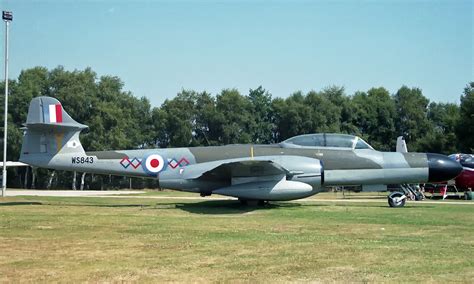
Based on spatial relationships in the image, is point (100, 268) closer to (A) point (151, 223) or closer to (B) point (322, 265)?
(B) point (322, 265)

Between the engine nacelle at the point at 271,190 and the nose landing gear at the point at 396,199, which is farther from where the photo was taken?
the nose landing gear at the point at 396,199

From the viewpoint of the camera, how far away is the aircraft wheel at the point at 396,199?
55.3ft

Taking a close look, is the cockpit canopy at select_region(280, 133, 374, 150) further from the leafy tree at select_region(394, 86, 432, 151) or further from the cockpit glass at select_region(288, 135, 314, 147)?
the leafy tree at select_region(394, 86, 432, 151)

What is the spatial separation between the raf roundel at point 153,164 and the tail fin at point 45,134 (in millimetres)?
2506

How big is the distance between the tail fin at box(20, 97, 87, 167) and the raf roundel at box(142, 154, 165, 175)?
2.51m

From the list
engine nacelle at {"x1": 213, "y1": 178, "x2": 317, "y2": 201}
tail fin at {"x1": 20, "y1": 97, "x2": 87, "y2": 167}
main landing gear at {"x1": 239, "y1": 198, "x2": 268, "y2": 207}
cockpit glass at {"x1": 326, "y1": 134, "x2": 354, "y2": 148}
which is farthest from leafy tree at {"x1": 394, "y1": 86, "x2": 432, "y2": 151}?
tail fin at {"x1": 20, "y1": 97, "x2": 87, "y2": 167}

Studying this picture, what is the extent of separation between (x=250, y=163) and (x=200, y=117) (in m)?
44.0

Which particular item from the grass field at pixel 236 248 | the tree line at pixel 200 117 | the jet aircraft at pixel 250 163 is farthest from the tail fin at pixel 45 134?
the tree line at pixel 200 117

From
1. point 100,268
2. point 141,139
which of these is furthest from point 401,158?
point 141,139

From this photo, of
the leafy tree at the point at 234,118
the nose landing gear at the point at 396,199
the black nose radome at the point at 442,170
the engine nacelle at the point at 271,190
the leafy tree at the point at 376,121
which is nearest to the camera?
the engine nacelle at the point at 271,190

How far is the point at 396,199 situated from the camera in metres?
16.9

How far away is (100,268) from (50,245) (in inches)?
90.3

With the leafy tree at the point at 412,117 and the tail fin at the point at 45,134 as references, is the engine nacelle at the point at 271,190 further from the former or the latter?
the leafy tree at the point at 412,117

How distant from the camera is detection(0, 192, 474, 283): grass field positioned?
239 inches
